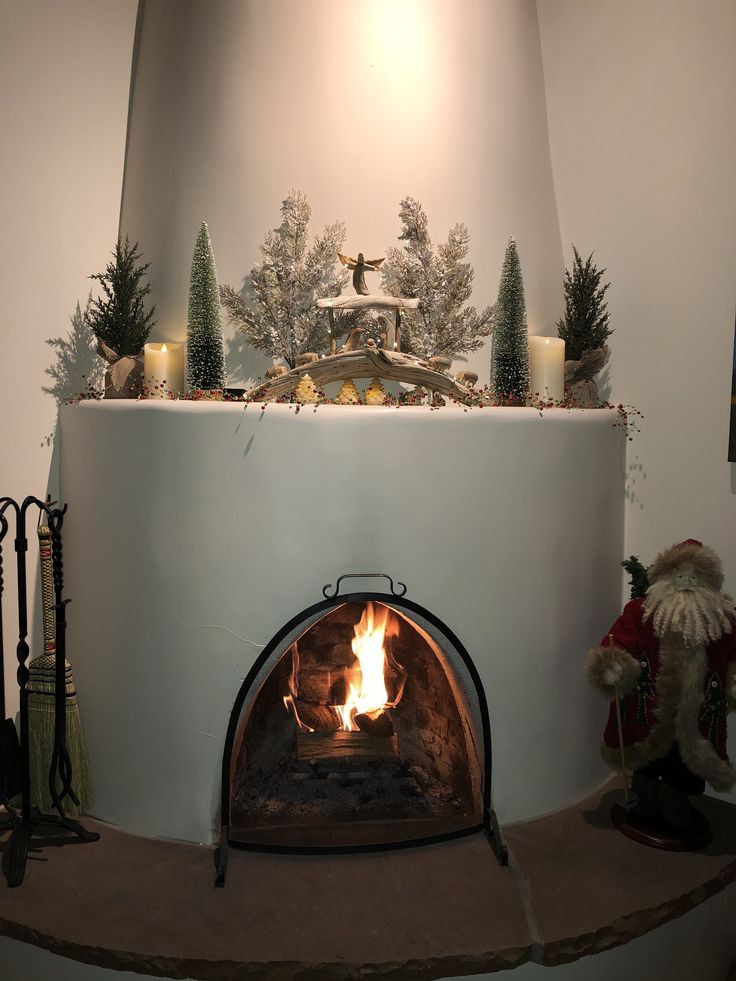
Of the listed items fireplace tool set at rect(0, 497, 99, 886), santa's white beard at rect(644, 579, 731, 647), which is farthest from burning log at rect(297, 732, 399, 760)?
santa's white beard at rect(644, 579, 731, 647)

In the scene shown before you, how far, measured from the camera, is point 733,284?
9.45ft

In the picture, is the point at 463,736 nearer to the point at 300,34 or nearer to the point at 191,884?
the point at 191,884

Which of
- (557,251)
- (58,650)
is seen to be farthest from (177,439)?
(557,251)

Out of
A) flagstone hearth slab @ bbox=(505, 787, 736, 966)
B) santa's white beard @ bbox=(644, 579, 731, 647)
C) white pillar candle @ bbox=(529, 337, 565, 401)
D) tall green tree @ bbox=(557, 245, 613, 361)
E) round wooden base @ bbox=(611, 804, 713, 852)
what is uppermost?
tall green tree @ bbox=(557, 245, 613, 361)

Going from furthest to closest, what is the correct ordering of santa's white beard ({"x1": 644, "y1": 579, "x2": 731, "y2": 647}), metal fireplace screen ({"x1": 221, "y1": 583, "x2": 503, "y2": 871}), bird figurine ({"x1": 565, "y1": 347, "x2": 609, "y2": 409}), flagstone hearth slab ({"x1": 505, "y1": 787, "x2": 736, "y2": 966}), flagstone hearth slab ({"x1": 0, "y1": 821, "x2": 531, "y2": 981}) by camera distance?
bird figurine ({"x1": 565, "y1": 347, "x2": 609, "y2": 409}), metal fireplace screen ({"x1": 221, "y1": 583, "x2": 503, "y2": 871}), santa's white beard ({"x1": 644, "y1": 579, "x2": 731, "y2": 647}), flagstone hearth slab ({"x1": 505, "y1": 787, "x2": 736, "y2": 966}), flagstone hearth slab ({"x1": 0, "y1": 821, "x2": 531, "y2": 981})

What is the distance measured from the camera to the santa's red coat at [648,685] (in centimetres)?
253

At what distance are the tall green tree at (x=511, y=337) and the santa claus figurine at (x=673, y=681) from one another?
81 cm

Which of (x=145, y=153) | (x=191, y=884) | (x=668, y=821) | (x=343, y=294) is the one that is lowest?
(x=191, y=884)

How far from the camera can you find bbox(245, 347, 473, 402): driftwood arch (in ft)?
8.22

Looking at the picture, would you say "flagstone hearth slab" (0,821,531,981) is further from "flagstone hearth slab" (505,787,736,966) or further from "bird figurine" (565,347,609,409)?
"bird figurine" (565,347,609,409)

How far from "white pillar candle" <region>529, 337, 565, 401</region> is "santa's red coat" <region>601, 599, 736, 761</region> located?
33.7 inches

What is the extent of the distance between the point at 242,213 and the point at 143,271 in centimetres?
45

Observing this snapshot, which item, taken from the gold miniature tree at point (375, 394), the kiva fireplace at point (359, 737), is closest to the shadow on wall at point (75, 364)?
the gold miniature tree at point (375, 394)

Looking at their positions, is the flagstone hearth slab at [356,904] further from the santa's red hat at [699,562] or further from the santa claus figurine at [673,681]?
the santa's red hat at [699,562]
